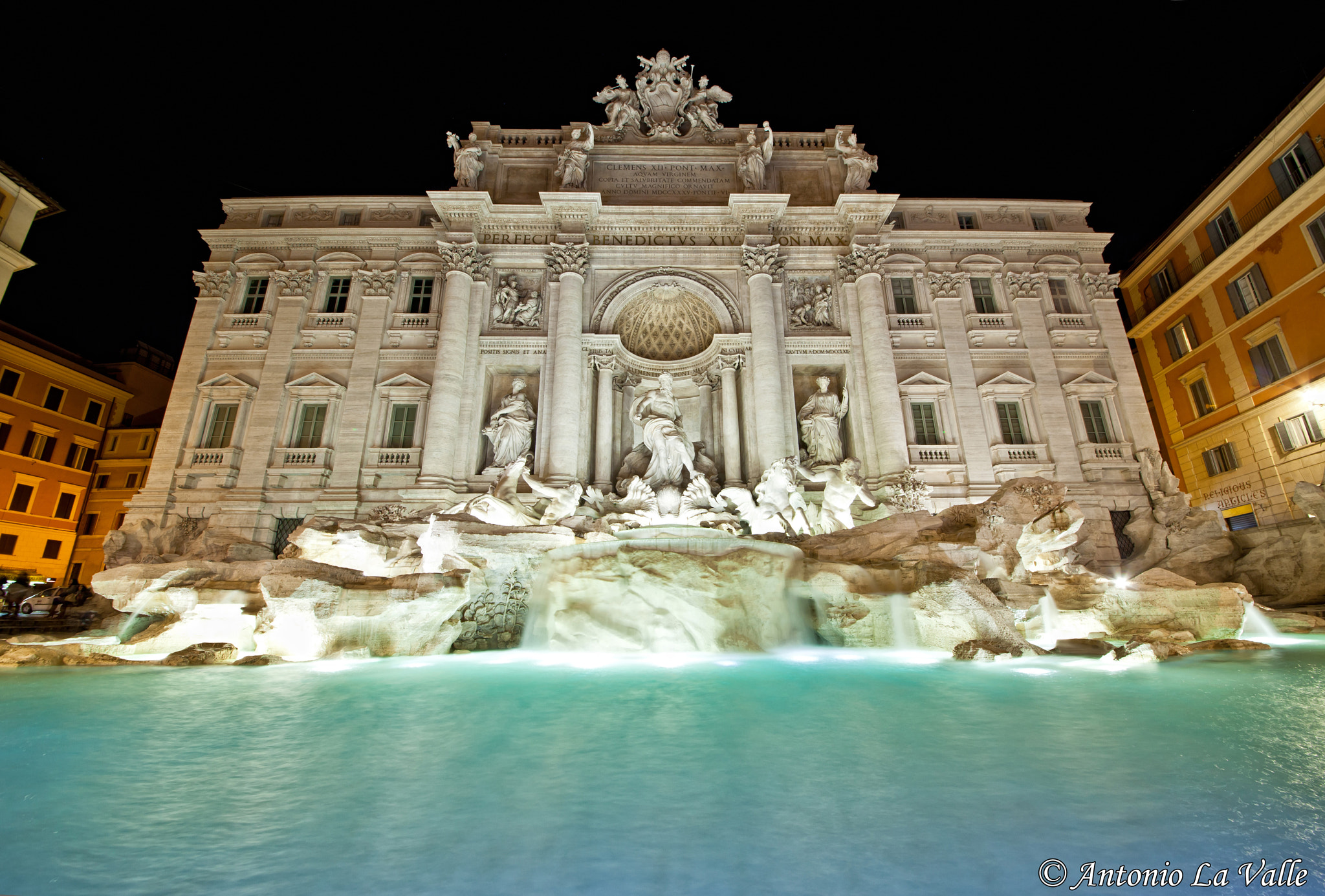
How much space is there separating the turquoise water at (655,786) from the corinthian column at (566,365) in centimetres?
1181

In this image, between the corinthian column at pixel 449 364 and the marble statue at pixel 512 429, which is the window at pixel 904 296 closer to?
the marble statue at pixel 512 429

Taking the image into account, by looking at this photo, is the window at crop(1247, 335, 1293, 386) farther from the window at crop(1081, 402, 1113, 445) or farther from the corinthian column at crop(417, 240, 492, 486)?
the corinthian column at crop(417, 240, 492, 486)

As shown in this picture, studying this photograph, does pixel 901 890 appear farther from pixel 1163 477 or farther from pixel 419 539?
pixel 1163 477

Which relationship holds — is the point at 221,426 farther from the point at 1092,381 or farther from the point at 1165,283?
the point at 1165,283

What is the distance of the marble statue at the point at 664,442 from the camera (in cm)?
1534

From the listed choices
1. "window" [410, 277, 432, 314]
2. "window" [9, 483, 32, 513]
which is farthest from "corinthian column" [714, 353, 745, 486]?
"window" [9, 483, 32, 513]

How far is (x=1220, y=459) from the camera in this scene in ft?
71.4

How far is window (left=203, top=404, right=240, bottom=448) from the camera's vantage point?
1902cm

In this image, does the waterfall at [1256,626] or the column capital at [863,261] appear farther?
the column capital at [863,261]

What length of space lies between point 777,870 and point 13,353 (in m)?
35.8

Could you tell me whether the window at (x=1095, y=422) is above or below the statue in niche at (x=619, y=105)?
below

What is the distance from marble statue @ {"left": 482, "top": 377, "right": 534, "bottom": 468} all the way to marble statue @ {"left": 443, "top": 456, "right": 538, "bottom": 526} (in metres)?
5.56

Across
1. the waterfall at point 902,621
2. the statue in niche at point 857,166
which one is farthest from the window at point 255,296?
the waterfall at point 902,621

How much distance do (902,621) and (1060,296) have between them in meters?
18.7
